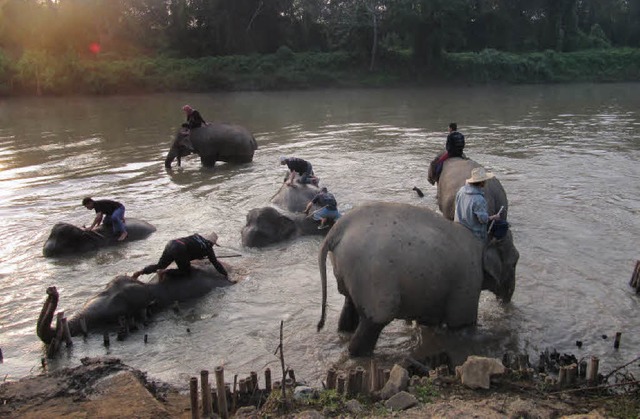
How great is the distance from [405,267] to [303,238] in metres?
4.57

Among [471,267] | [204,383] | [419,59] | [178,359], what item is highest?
[419,59]

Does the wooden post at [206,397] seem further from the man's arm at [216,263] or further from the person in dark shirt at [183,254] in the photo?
the man's arm at [216,263]

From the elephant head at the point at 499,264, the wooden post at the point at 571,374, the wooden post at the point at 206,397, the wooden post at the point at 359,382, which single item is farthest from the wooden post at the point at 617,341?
the wooden post at the point at 206,397

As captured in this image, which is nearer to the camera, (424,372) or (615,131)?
(424,372)

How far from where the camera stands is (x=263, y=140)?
2156 centimetres

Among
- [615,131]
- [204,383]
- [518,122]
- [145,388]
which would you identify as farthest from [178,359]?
[518,122]

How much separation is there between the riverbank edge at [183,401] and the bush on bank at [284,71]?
120 feet

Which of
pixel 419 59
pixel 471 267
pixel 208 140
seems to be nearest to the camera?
pixel 471 267

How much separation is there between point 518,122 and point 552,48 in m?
30.5

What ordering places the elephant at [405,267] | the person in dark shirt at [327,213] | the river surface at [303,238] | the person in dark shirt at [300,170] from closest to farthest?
the elephant at [405,267] → the river surface at [303,238] → the person in dark shirt at [327,213] → the person in dark shirt at [300,170]

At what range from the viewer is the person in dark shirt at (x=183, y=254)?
8.48m

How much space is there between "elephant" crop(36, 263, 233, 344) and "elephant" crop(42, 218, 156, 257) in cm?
250

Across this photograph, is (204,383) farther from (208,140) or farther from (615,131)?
(615,131)

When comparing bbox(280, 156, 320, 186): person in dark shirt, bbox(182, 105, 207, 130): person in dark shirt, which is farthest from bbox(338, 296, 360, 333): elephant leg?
bbox(182, 105, 207, 130): person in dark shirt
